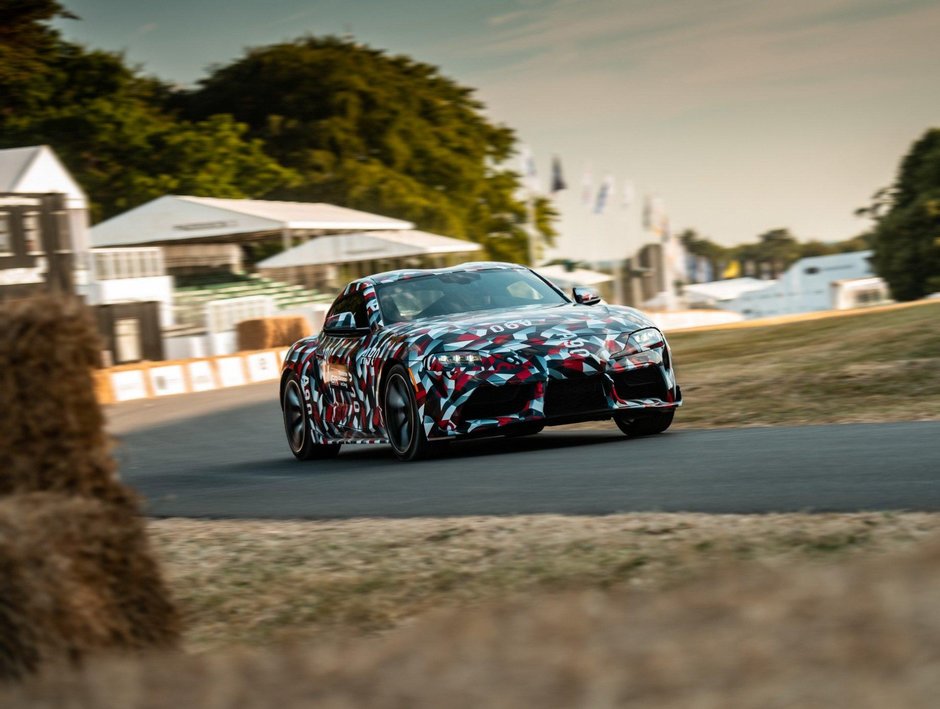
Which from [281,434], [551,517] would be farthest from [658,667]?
[281,434]

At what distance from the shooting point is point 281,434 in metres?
18.8

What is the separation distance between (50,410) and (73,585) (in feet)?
2.74

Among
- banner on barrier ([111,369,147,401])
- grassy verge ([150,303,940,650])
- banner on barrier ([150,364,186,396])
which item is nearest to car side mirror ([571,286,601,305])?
grassy verge ([150,303,940,650])

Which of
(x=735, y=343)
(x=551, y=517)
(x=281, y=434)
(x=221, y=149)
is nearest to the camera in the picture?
(x=551, y=517)

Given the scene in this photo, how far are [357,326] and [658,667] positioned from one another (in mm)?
8599

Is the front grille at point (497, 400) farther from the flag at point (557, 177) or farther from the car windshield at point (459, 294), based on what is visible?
the flag at point (557, 177)

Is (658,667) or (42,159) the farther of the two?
(42,159)

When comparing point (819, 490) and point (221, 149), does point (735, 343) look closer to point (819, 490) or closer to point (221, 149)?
point (819, 490)

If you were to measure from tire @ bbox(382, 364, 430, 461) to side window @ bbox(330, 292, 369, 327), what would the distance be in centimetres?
84

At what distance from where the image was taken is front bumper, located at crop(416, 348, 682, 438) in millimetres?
11227

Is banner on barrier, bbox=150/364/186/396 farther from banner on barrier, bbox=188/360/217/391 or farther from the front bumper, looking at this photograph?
the front bumper

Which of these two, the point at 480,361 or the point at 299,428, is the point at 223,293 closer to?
the point at 299,428

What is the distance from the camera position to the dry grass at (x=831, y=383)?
13648 millimetres

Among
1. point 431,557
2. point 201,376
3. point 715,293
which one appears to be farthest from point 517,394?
point 715,293
